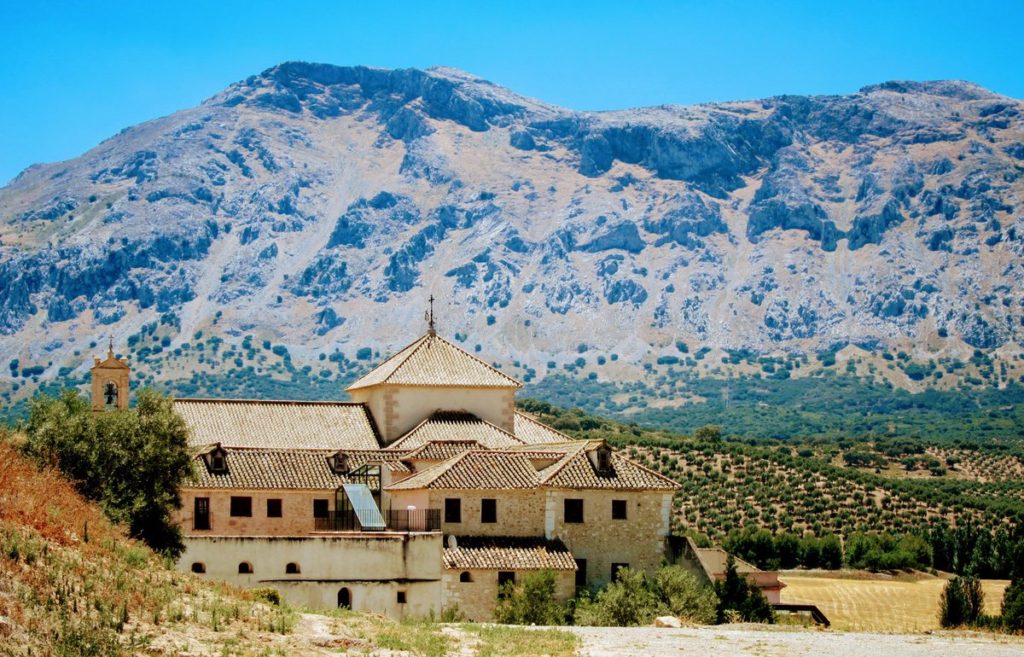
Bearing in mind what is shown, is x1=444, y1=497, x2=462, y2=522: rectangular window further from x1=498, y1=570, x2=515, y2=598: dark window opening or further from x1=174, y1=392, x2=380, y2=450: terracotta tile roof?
x1=174, y1=392, x2=380, y2=450: terracotta tile roof

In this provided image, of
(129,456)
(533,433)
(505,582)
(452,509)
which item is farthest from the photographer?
(533,433)

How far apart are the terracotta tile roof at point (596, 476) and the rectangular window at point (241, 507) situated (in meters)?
9.33

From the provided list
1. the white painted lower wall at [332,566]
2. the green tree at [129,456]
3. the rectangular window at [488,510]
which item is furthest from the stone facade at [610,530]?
the green tree at [129,456]

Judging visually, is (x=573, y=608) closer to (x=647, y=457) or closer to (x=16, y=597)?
(x=16, y=597)

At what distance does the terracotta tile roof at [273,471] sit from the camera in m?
46.4

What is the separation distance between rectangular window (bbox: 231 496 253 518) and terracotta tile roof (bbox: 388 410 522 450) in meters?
6.43

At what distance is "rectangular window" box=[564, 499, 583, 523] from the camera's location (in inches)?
1781

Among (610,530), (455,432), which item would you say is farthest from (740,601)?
(455,432)

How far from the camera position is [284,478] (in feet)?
155

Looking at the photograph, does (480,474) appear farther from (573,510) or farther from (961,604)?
(961,604)

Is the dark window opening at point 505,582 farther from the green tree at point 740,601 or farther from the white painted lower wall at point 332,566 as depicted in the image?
the green tree at point 740,601

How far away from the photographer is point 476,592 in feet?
137

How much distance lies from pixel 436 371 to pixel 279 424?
627 centimetres

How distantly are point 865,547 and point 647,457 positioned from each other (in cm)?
1815
